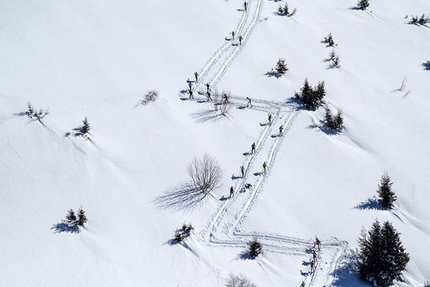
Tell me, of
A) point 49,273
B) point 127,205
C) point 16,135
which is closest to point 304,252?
point 127,205

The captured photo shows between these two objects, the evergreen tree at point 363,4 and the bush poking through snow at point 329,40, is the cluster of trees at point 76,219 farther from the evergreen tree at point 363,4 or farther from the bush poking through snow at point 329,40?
the evergreen tree at point 363,4

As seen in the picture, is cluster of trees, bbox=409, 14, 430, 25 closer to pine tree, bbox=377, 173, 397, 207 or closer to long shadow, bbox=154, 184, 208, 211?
pine tree, bbox=377, 173, 397, 207

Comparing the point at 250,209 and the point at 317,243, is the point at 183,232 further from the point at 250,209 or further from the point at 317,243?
the point at 317,243

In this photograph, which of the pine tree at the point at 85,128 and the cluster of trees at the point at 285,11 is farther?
the cluster of trees at the point at 285,11

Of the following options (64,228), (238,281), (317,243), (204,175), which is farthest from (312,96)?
(64,228)

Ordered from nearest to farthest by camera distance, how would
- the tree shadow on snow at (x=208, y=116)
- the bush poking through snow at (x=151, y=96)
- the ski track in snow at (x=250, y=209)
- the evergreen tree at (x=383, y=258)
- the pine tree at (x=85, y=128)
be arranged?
the evergreen tree at (x=383, y=258)
the ski track in snow at (x=250, y=209)
the pine tree at (x=85, y=128)
the tree shadow on snow at (x=208, y=116)
the bush poking through snow at (x=151, y=96)

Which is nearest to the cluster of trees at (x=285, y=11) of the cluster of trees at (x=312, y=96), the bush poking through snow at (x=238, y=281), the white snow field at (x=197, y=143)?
the white snow field at (x=197, y=143)
